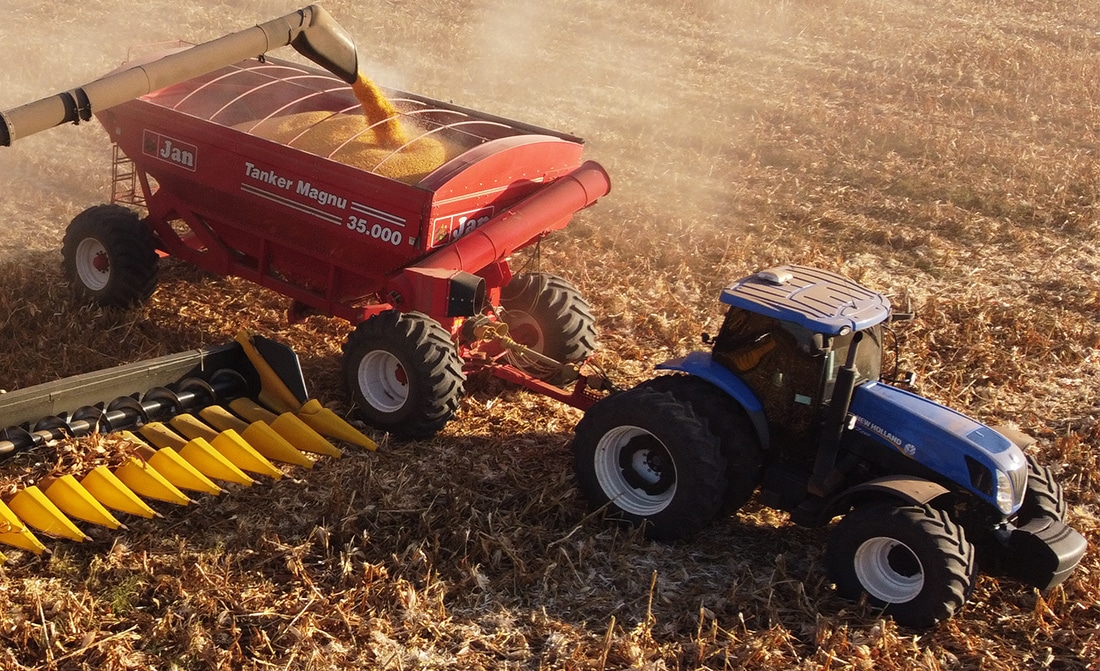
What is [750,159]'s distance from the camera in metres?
14.0

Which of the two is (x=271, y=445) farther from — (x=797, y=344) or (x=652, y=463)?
(x=797, y=344)

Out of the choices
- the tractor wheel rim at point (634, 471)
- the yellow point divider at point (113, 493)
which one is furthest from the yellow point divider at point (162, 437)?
the tractor wheel rim at point (634, 471)

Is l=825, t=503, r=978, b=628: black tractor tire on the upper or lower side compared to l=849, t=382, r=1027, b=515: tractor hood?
lower

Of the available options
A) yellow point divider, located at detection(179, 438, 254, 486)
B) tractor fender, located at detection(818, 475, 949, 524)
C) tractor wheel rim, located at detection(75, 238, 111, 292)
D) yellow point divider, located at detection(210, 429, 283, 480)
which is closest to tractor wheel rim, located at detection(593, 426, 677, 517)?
tractor fender, located at detection(818, 475, 949, 524)

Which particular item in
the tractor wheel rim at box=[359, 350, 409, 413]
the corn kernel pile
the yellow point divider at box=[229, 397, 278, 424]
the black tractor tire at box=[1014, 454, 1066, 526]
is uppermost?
the corn kernel pile

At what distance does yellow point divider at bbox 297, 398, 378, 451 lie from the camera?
273 inches

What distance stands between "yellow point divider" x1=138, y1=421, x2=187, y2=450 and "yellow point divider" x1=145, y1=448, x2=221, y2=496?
310 millimetres

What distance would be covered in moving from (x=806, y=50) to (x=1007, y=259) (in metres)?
9.67

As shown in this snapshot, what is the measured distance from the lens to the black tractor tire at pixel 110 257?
8.56 metres

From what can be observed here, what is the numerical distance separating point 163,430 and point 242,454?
1.73 ft

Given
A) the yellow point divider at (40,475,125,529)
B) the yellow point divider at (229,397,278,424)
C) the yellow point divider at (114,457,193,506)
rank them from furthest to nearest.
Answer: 1. the yellow point divider at (229,397,278,424)
2. the yellow point divider at (114,457,193,506)
3. the yellow point divider at (40,475,125,529)

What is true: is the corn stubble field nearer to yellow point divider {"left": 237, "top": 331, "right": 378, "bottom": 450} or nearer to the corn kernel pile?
yellow point divider {"left": 237, "top": 331, "right": 378, "bottom": 450}

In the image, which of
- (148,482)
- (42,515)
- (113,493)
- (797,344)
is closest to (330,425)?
(148,482)

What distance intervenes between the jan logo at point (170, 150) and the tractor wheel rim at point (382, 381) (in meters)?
2.30
